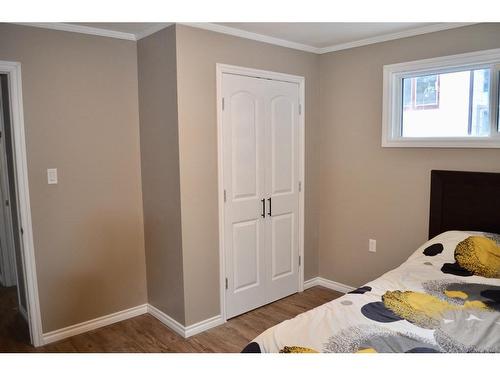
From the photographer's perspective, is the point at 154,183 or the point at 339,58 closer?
the point at 154,183

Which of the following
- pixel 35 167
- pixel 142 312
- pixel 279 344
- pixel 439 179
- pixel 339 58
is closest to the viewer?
pixel 279 344

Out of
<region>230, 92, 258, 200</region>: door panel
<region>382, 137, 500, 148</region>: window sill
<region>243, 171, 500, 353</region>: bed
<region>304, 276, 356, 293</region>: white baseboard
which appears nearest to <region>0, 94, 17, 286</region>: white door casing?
<region>230, 92, 258, 200</region>: door panel

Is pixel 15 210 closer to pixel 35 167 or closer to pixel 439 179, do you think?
pixel 35 167

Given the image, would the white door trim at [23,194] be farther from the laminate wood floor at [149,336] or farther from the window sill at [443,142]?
the window sill at [443,142]

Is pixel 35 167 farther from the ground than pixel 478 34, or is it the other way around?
pixel 478 34

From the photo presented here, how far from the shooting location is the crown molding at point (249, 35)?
2785mm

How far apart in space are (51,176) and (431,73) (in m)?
3.06

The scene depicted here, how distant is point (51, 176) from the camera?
2770mm

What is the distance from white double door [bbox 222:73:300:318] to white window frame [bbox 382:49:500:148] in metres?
0.82

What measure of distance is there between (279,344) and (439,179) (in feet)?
6.75

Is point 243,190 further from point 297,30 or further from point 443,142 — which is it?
point 443,142

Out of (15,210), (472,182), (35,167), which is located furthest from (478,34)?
(15,210)

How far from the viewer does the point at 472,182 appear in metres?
2.79

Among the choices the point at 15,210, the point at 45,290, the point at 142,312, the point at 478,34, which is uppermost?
the point at 478,34
